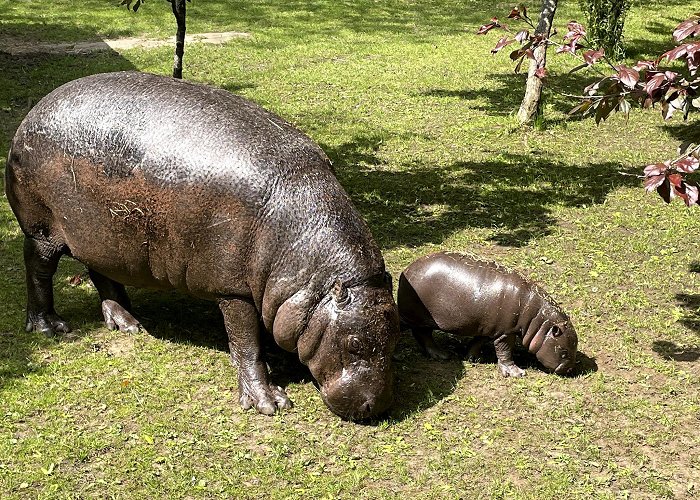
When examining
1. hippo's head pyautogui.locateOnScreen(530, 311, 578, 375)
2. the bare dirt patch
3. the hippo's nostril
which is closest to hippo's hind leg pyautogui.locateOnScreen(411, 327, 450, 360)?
hippo's head pyautogui.locateOnScreen(530, 311, 578, 375)

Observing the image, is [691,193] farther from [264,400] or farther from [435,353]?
[264,400]

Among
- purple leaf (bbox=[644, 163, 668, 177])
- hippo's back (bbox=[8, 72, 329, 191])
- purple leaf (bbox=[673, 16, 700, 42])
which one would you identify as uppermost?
purple leaf (bbox=[673, 16, 700, 42])

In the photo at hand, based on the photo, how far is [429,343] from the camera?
287 inches

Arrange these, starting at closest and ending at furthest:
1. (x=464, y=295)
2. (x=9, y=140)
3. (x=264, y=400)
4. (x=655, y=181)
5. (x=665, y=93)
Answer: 1. (x=655, y=181)
2. (x=665, y=93)
3. (x=264, y=400)
4. (x=464, y=295)
5. (x=9, y=140)

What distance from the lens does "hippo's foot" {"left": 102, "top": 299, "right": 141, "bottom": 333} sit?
7536 mm

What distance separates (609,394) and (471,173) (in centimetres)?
547

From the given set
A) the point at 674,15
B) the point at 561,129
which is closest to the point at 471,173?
the point at 561,129

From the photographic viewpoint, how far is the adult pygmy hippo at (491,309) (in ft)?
22.6

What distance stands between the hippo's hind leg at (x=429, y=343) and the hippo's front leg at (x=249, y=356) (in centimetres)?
132

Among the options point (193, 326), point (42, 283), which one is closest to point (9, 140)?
point (42, 283)

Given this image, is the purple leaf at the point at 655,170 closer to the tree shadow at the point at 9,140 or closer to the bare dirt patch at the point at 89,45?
the tree shadow at the point at 9,140

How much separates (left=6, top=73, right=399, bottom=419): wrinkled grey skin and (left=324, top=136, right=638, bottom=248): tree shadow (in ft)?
10.3

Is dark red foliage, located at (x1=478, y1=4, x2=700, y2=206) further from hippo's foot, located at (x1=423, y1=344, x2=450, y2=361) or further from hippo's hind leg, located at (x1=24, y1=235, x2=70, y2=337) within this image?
hippo's hind leg, located at (x1=24, y1=235, x2=70, y2=337)

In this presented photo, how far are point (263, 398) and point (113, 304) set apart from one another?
6.44 ft
